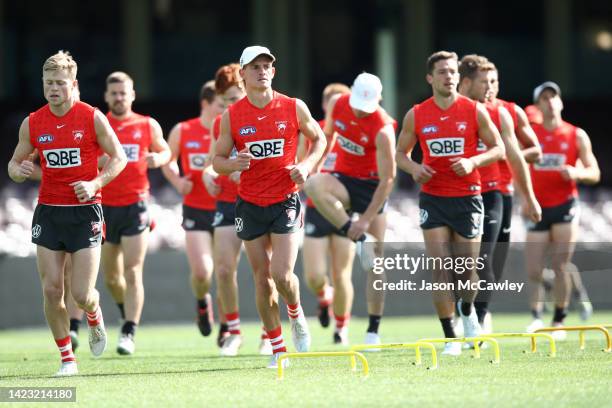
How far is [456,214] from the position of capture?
10352 mm

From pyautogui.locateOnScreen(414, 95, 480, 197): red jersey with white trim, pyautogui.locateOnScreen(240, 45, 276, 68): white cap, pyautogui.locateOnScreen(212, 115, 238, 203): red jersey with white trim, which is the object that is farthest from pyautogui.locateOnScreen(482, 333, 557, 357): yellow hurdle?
pyautogui.locateOnScreen(240, 45, 276, 68): white cap

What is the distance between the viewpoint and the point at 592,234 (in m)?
21.0

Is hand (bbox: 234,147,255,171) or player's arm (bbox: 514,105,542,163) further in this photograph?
player's arm (bbox: 514,105,542,163)

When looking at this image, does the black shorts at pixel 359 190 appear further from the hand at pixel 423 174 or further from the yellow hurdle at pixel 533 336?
the yellow hurdle at pixel 533 336

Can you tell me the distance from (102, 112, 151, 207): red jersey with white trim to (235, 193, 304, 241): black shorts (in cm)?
272

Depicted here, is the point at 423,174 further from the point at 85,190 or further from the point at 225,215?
the point at 85,190

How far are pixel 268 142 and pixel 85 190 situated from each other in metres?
1.40

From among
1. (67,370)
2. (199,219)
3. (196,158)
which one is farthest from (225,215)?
(67,370)

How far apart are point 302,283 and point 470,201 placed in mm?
8051

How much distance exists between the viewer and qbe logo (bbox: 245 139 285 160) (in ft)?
31.1

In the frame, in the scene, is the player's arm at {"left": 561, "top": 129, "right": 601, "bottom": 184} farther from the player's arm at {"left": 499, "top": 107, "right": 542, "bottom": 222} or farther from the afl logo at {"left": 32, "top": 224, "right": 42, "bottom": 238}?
the afl logo at {"left": 32, "top": 224, "right": 42, "bottom": 238}

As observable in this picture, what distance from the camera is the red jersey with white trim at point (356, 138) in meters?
11.5

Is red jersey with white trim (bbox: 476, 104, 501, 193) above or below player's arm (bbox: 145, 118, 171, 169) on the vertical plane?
below

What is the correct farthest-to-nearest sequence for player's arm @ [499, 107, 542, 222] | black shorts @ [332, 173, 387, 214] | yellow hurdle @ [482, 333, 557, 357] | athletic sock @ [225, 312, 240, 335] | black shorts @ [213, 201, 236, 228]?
1. black shorts @ [332, 173, 387, 214]
2. athletic sock @ [225, 312, 240, 335]
3. black shorts @ [213, 201, 236, 228]
4. player's arm @ [499, 107, 542, 222]
5. yellow hurdle @ [482, 333, 557, 357]
